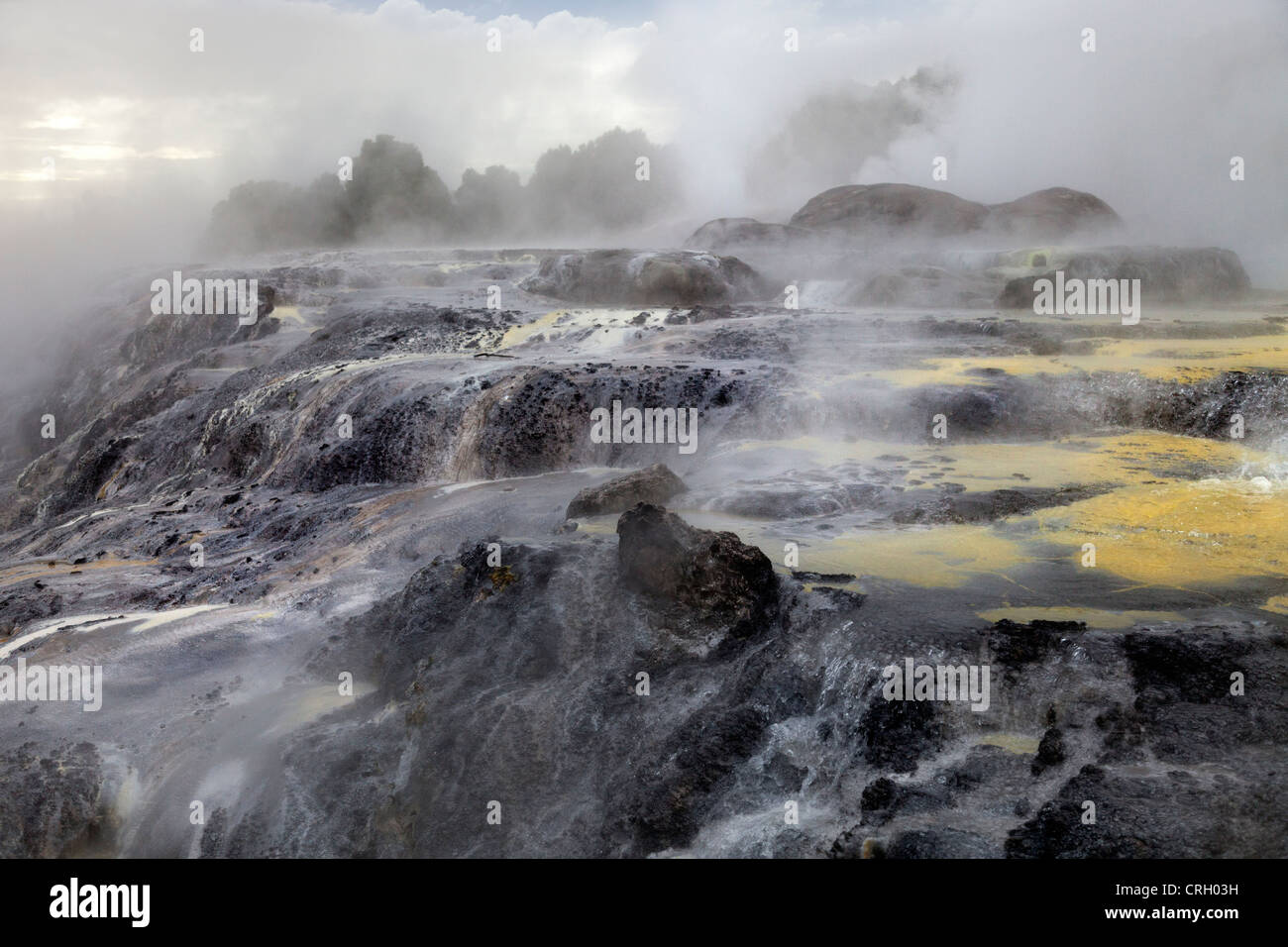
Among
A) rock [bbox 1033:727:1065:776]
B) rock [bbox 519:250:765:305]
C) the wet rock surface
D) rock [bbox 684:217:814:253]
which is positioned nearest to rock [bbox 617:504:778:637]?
the wet rock surface

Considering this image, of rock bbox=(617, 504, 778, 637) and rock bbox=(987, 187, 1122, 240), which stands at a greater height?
rock bbox=(987, 187, 1122, 240)

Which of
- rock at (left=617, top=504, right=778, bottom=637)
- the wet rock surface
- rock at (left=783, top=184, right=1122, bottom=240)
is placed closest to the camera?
the wet rock surface

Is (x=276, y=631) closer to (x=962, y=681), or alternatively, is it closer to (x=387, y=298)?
(x=962, y=681)

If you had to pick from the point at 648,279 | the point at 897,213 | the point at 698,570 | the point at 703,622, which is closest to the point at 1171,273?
the point at 897,213

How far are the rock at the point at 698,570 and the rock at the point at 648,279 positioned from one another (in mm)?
13469

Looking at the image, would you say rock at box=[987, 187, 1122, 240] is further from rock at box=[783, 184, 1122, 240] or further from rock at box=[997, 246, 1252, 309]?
rock at box=[997, 246, 1252, 309]

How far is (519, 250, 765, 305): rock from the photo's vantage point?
66.2 feet

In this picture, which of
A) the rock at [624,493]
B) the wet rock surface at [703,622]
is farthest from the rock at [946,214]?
the rock at [624,493]

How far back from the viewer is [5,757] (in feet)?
20.1

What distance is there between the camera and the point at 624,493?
29.5 ft

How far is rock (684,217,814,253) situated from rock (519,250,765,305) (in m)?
3.67

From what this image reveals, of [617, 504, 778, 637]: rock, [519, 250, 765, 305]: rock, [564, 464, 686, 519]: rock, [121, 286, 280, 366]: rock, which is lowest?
[617, 504, 778, 637]: rock

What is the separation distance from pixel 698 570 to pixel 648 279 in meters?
14.4
